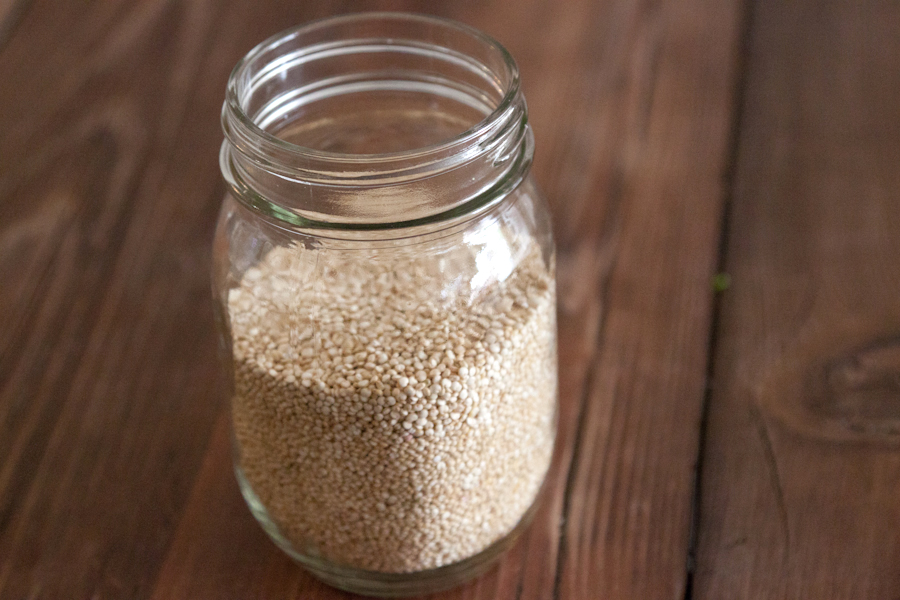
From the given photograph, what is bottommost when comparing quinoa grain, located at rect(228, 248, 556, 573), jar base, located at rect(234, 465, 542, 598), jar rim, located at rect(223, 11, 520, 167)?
jar base, located at rect(234, 465, 542, 598)

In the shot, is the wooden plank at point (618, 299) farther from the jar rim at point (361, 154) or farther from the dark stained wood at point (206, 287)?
the jar rim at point (361, 154)

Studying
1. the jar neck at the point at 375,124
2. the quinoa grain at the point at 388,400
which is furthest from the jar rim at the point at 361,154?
the quinoa grain at the point at 388,400

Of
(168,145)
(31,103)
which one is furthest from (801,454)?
(31,103)

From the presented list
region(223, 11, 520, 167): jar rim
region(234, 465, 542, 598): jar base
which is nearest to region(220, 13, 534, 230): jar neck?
region(223, 11, 520, 167): jar rim

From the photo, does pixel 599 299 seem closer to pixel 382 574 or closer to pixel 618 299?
pixel 618 299

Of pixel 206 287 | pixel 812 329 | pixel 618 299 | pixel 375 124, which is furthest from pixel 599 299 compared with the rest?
pixel 206 287

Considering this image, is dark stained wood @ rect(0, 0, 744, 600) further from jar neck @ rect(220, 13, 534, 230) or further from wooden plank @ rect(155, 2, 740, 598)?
jar neck @ rect(220, 13, 534, 230)
